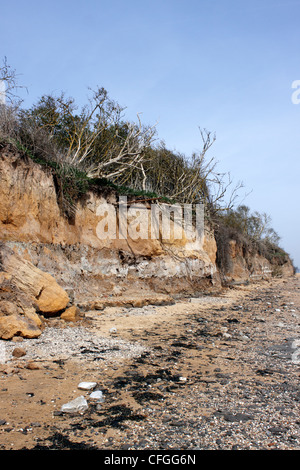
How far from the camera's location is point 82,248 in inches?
375

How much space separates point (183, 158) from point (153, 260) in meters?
7.40

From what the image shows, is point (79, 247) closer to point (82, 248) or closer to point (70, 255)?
point (82, 248)

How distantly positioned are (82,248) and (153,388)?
6.51 meters

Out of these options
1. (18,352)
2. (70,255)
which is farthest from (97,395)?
(70,255)

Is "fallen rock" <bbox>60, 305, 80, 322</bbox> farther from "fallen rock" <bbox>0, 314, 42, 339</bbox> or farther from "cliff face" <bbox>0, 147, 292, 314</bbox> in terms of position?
"cliff face" <bbox>0, 147, 292, 314</bbox>

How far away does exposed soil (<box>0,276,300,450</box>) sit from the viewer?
2.46 m

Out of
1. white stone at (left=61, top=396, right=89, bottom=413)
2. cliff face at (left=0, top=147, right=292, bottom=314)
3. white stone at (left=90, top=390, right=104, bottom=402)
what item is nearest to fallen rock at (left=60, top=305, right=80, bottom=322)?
cliff face at (left=0, top=147, right=292, bottom=314)

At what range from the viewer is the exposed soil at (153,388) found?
2463mm

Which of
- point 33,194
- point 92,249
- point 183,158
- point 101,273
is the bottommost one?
point 101,273

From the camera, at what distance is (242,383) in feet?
12.0

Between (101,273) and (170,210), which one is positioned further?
(170,210)

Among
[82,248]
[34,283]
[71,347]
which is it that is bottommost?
[71,347]

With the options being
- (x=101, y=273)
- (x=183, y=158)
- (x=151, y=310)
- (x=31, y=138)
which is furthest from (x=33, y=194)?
(x=183, y=158)
